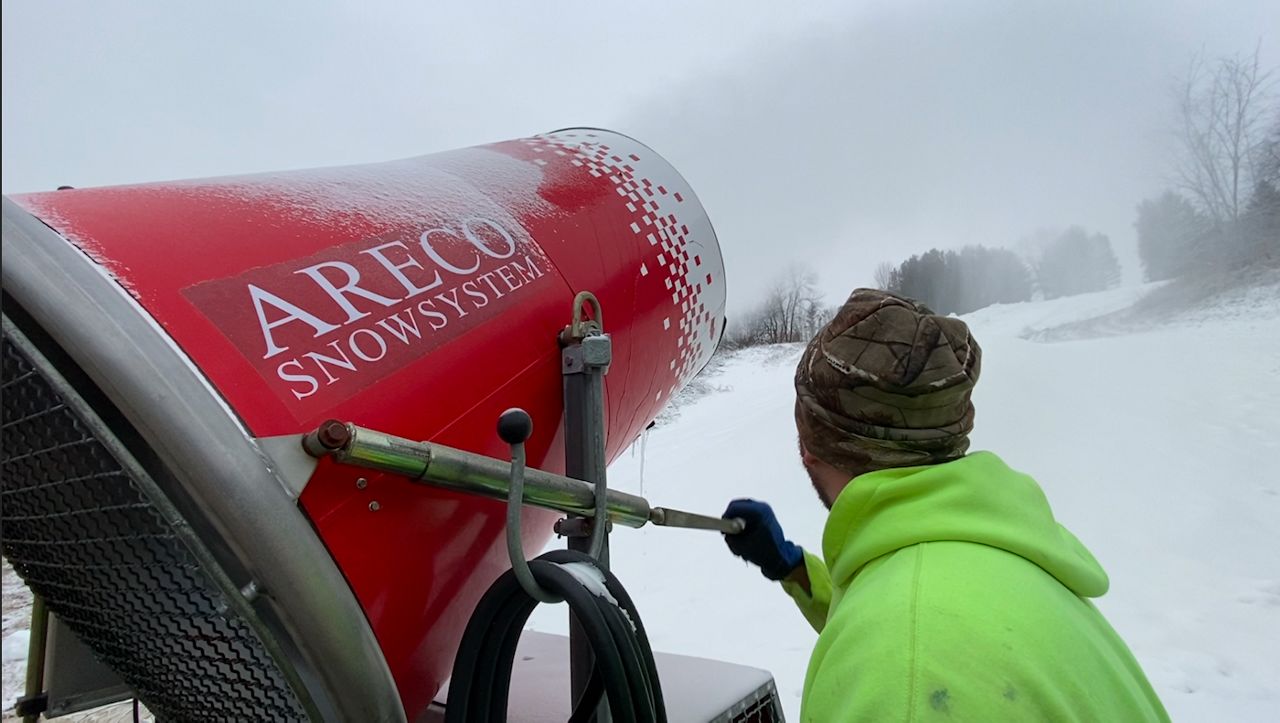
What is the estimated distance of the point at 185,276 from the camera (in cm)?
96

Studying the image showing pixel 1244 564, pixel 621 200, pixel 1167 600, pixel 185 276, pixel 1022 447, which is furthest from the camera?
pixel 1022 447

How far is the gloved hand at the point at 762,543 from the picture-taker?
162 centimetres

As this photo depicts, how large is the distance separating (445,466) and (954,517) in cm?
64

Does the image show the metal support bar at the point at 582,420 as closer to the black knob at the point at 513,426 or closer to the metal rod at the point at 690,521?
the metal rod at the point at 690,521

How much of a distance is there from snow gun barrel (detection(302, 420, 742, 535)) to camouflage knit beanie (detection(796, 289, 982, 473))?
0.38 metres

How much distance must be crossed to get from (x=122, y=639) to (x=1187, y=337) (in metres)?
14.9

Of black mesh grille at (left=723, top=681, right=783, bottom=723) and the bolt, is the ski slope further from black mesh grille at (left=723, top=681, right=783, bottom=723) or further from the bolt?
the bolt

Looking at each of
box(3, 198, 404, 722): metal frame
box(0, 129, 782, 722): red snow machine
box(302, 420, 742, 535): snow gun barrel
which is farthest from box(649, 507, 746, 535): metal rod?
box(3, 198, 404, 722): metal frame

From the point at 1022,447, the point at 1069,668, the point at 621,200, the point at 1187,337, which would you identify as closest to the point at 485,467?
the point at 1069,668

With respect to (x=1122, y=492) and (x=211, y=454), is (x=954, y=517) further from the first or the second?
(x=1122, y=492)

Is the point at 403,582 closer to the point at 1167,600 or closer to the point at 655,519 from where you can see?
the point at 655,519

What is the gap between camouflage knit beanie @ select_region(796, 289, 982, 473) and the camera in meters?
1.06

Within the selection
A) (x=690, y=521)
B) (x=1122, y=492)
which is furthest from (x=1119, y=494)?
(x=690, y=521)

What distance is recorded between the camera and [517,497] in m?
0.97
